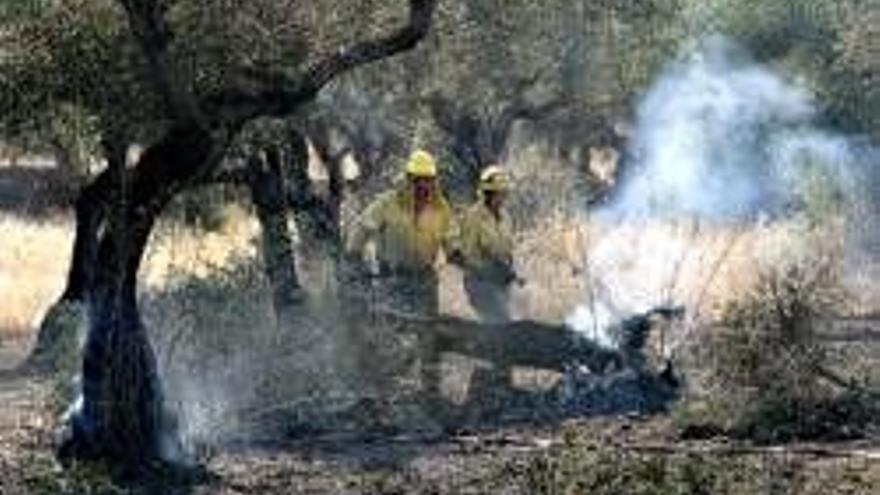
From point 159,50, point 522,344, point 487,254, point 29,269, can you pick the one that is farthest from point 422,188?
point 29,269

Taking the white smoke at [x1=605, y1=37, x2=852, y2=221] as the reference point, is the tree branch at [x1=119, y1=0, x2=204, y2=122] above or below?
below

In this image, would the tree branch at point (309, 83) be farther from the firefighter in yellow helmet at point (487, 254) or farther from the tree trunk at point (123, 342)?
the firefighter in yellow helmet at point (487, 254)

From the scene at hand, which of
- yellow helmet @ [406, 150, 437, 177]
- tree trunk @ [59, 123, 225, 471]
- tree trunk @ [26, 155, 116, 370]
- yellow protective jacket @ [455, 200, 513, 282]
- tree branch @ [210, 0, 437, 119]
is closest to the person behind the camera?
tree branch @ [210, 0, 437, 119]

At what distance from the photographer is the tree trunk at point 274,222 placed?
1884 cm

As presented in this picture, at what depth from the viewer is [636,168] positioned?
121ft

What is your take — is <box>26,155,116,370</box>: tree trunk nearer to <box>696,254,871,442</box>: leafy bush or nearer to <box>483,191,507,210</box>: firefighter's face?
<box>483,191,507,210</box>: firefighter's face

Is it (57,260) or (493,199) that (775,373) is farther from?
(57,260)

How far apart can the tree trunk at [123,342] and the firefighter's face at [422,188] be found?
5144 mm

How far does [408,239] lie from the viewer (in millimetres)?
17609

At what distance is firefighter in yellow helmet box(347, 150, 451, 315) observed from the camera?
57.4 ft

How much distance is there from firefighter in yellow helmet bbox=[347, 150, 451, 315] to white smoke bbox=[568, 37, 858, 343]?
5461 mm

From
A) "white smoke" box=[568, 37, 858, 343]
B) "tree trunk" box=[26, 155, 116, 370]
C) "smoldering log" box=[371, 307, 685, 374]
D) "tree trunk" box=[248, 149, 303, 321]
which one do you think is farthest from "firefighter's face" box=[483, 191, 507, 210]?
"white smoke" box=[568, 37, 858, 343]

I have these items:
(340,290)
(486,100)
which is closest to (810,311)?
(340,290)

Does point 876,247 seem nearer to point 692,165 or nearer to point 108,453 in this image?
point 692,165
